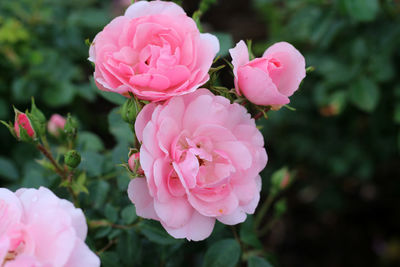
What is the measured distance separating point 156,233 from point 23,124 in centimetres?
38

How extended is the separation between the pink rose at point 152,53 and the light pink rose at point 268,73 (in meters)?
0.05

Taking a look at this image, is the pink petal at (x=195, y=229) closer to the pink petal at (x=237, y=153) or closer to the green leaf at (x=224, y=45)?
the pink petal at (x=237, y=153)

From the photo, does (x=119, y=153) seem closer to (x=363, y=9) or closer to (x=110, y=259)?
(x=110, y=259)

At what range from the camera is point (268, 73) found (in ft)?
2.44

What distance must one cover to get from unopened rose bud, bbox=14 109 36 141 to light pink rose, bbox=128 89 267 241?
0.28 metres

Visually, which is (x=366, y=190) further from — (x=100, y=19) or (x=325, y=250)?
(x=100, y=19)

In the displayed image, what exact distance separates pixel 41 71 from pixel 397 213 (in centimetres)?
200

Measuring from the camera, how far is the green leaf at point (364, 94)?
1.53 m

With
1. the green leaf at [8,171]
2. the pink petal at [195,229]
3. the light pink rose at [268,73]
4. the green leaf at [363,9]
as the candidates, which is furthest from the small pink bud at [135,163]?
the green leaf at [363,9]

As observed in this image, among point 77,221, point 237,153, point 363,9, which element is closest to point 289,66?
point 237,153

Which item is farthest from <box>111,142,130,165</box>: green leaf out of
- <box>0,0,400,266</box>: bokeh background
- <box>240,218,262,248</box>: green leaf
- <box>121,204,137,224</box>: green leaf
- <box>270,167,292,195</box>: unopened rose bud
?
<box>270,167,292,195</box>: unopened rose bud

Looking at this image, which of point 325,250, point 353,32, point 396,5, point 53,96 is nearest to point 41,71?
point 53,96

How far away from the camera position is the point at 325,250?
7.78 feet

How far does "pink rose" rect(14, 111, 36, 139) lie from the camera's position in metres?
0.86
